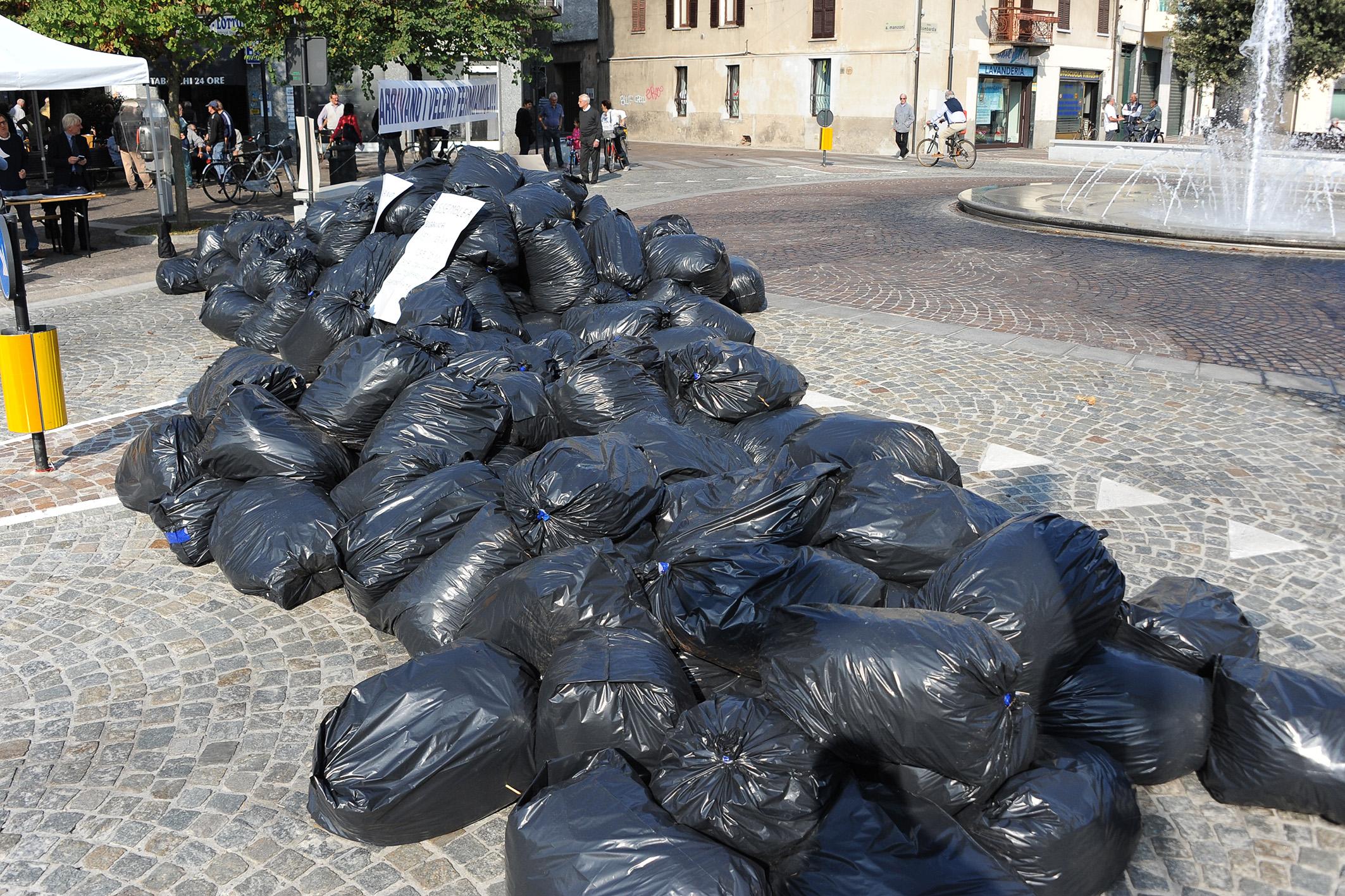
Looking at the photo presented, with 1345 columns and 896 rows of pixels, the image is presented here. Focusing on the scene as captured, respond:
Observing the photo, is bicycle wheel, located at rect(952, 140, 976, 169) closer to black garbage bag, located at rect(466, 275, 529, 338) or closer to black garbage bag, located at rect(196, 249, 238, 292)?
black garbage bag, located at rect(196, 249, 238, 292)

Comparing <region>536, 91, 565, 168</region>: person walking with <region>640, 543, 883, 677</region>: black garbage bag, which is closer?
<region>640, 543, 883, 677</region>: black garbage bag

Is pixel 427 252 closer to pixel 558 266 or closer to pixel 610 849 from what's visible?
pixel 558 266

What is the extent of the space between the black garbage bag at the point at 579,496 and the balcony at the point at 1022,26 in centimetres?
3196

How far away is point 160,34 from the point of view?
1227 centimetres

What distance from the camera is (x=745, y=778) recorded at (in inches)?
97.3

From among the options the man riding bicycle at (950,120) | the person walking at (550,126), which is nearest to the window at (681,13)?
the man riding bicycle at (950,120)

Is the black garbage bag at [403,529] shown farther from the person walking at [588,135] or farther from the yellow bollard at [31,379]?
the person walking at [588,135]

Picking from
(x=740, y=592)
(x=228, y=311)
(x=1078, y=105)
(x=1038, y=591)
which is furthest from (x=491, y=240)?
(x=1078, y=105)

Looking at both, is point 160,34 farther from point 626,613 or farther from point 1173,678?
point 1173,678

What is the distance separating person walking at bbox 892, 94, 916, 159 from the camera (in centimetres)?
2791

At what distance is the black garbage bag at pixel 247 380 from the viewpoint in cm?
527

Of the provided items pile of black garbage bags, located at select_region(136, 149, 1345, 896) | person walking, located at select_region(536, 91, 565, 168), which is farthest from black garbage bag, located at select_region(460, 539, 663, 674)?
person walking, located at select_region(536, 91, 565, 168)

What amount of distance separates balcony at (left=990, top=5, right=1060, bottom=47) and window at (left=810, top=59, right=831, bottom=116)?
15.6 ft

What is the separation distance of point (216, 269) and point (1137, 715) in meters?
8.74
